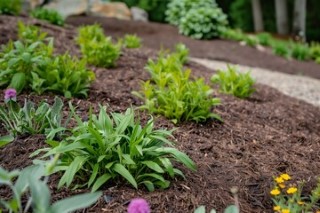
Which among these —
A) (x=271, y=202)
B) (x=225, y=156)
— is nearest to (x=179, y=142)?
(x=225, y=156)

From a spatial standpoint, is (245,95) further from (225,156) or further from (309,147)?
(225,156)

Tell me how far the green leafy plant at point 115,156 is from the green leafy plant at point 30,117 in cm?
31

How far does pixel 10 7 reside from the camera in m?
7.99

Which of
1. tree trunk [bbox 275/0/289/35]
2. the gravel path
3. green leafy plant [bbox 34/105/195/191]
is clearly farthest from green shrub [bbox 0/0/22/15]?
tree trunk [bbox 275/0/289/35]

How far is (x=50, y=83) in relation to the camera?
11.2ft

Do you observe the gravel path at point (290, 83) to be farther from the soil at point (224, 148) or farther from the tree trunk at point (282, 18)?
the tree trunk at point (282, 18)

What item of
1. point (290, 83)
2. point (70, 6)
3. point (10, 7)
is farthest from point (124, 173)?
point (70, 6)

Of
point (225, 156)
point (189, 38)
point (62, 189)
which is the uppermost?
point (62, 189)

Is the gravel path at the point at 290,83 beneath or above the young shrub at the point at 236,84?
beneath

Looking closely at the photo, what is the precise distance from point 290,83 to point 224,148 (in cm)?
450

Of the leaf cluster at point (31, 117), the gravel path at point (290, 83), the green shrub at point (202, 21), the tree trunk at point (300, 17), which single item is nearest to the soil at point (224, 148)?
the leaf cluster at point (31, 117)

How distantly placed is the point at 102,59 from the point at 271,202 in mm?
2886

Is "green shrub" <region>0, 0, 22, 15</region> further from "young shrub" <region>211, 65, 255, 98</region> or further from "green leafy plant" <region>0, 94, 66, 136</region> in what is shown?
"green leafy plant" <region>0, 94, 66, 136</region>

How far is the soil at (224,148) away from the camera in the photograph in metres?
2.17
